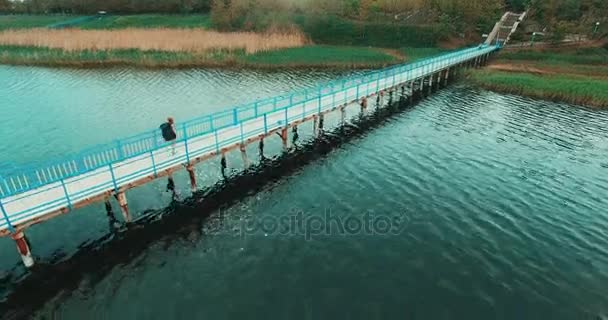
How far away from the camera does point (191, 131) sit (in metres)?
24.9

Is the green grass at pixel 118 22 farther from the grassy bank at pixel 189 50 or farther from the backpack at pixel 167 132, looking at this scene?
the backpack at pixel 167 132

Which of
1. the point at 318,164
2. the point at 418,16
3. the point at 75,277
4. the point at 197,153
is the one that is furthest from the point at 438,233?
the point at 418,16

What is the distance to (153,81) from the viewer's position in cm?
4422

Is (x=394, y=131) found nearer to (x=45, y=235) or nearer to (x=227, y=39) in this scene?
(x=45, y=235)

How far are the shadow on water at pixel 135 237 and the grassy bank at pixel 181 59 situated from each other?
103 ft

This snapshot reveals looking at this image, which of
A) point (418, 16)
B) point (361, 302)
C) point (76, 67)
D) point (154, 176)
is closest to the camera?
point (361, 302)

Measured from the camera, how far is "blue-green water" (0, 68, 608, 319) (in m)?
13.3

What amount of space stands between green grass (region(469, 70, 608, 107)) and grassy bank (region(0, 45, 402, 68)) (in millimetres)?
15923

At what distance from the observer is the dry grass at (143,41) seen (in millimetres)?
55344

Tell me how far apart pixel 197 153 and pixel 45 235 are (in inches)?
307

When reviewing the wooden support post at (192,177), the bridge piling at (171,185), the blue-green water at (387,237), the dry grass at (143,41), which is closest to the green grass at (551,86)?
the blue-green water at (387,237)

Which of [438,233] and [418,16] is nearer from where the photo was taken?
[438,233]

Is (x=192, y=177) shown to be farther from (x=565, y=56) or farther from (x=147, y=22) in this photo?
(x=147, y=22)

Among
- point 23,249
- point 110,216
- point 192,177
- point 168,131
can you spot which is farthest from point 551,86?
point 23,249
